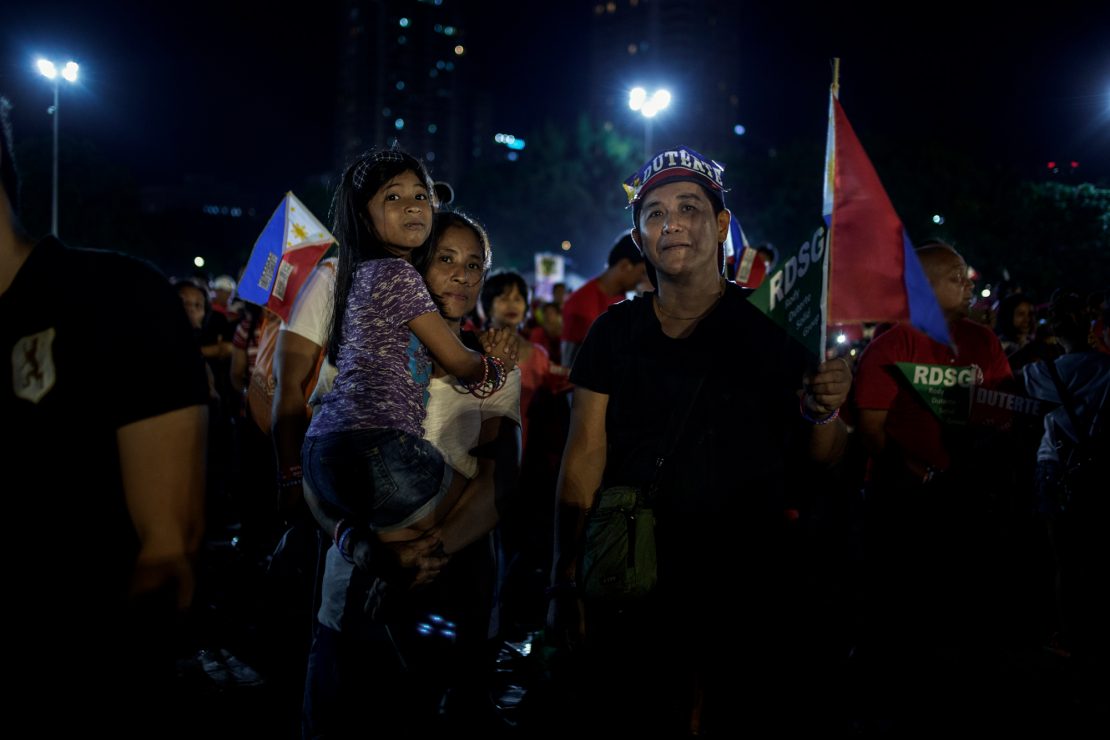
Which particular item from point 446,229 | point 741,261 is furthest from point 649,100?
point 446,229

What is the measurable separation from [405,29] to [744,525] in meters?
137

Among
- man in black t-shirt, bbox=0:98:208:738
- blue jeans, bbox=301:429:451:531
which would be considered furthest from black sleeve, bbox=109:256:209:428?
blue jeans, bbox=301:429:451:531

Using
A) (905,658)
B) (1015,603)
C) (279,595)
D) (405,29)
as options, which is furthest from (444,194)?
(405,29)

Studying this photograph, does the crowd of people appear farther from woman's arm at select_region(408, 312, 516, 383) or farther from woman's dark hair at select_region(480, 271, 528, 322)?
woman's dark hair at select_region(480, 271, 528, 322)

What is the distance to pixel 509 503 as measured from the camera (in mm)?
3234

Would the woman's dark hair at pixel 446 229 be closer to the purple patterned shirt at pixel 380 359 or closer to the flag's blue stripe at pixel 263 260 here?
the purple patterned shirt at pixel 380 359

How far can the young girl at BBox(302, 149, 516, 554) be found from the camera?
2762 mm

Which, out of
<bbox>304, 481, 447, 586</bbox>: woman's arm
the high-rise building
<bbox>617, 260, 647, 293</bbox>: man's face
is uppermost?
the high-rise building

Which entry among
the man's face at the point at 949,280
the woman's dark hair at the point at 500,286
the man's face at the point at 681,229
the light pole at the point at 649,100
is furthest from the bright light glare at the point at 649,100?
the man's face at the point at 681,229

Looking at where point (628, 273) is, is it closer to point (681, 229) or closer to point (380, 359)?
point (681, 229)

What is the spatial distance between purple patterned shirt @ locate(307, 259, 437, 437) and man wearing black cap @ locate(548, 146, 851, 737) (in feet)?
2.71

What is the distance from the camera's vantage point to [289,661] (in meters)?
4.91

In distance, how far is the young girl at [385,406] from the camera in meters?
2.76

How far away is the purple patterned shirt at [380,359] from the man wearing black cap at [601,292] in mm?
4096
